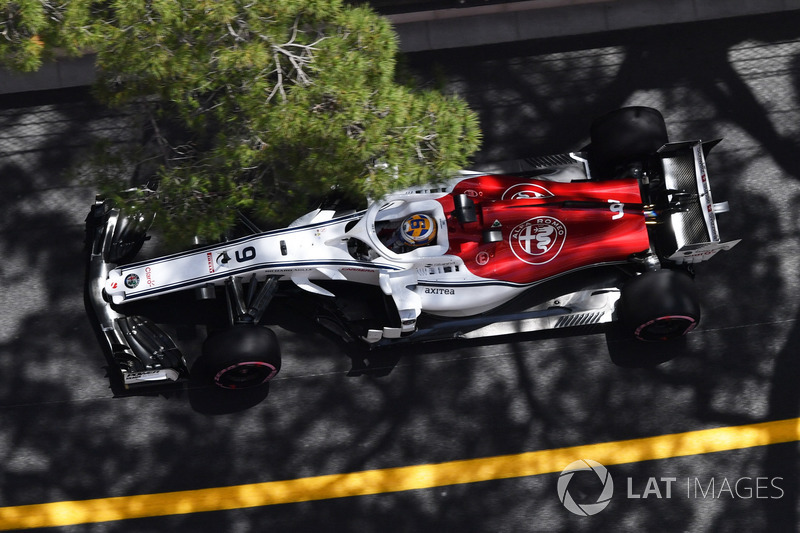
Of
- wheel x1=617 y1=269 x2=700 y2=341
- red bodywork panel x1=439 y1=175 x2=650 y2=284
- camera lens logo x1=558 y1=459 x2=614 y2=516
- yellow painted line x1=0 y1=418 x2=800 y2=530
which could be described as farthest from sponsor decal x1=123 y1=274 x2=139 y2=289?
wheel x1=617 y1=269 x2=700 y2=341

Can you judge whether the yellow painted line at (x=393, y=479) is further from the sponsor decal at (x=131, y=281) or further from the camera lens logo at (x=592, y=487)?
the sponsor decal at (x=131, y=281)

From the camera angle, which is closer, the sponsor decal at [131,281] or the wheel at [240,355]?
the wheel at [240,355]

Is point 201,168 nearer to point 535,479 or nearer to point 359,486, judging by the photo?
point 359,486

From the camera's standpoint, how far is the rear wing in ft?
22.2

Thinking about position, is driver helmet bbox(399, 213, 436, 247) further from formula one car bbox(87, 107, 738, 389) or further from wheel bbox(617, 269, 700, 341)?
wheel bbox(617, 269, 700, 341)

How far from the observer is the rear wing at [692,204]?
6754 mm

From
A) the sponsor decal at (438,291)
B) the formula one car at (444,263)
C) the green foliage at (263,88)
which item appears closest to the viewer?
the green foliage at (263,88)

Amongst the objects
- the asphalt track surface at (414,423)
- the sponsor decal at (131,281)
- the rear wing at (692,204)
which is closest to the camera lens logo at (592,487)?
the asphalt track surface at (414,423)

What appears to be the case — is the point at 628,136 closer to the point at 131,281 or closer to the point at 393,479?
the point at 393,479

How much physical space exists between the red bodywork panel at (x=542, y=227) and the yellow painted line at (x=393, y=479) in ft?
5.66

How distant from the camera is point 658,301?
668 centimetres

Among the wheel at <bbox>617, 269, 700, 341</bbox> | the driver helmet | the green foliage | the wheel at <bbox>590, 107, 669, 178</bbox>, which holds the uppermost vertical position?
the green foliage

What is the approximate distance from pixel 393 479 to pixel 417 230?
229cm

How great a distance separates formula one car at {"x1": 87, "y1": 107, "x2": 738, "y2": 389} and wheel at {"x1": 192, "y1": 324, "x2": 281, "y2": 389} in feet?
0.04
